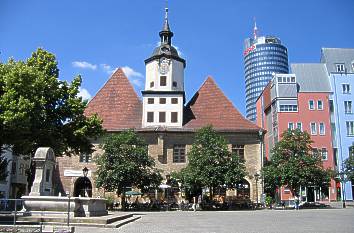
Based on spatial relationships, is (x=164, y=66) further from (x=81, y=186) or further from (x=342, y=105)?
(x=342, y=105)

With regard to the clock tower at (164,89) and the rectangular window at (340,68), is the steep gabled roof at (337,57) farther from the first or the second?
the clock tower at (164,89)

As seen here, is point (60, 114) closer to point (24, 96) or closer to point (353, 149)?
point (24, 96)

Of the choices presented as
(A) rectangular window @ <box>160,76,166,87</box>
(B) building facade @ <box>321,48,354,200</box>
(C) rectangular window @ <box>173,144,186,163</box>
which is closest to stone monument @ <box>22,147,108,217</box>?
(C) rectangular window @ <box>173,144,186,163</box>

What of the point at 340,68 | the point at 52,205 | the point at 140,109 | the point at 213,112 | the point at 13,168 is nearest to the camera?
the point at 52,205

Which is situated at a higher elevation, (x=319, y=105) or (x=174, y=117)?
(x=319, y=105)

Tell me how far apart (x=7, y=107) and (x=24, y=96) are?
6.10ft

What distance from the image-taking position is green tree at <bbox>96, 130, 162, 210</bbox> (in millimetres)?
36125

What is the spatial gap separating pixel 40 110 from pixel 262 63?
147 meters

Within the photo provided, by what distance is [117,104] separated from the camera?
48.2 m

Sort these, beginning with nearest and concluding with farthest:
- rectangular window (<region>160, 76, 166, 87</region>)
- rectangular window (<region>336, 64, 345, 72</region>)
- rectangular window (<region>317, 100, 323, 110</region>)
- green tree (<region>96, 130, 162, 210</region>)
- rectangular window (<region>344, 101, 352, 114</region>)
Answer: green tree (<region>96, 130, 162, 210</region>)
rectangular window (<region>160, 76, 166, 87</region>)
rectangular window (<region>317, 100, 323, 110</region>)
rectangular window (<region>344, 101, 352, 114</region>)
rectangular window (<region>336, 64, 345, 72</region>)

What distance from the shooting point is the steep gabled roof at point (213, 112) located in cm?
4556

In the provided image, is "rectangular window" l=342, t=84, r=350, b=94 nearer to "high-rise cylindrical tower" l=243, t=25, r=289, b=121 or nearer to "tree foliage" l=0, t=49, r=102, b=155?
"tree foliage" l=0, t=49, r=102, b=155

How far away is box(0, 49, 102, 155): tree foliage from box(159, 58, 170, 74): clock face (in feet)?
62.1

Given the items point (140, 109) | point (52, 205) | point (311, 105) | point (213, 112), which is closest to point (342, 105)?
point (311, 105)
